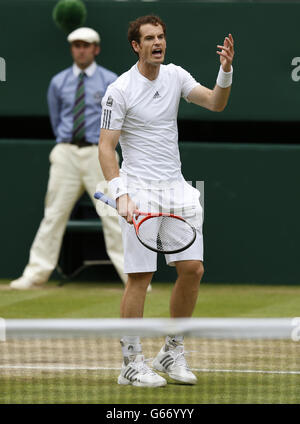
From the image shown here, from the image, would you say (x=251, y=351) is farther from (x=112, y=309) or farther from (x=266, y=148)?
(x=266, y=148)

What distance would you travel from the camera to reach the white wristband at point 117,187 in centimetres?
557

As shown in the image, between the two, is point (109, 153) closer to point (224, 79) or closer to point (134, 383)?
point (224, 79)

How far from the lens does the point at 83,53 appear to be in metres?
9.46

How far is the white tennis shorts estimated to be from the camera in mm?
5742

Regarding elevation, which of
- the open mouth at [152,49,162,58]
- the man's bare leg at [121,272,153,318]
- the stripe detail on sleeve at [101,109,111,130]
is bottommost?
the man's bare leg at [121,272,153,318]

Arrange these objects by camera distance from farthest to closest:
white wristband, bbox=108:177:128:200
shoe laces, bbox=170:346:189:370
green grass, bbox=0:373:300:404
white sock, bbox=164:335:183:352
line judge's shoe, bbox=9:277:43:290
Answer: line judge's shoe, bbox=9:277:43:290, white sock, bbox=164:335:183:352, shoe laces, bbox=170:346:189:370, white wristband, bbox=108:177:128:200, green grass, bbox=0:373:300:404

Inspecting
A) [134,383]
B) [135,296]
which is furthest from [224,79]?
[134,383]

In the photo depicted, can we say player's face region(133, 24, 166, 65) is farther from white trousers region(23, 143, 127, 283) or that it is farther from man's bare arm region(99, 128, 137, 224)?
white trousers region(23, 143, 127, 283)

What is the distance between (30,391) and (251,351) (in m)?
1.70

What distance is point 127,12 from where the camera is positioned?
10008 mm

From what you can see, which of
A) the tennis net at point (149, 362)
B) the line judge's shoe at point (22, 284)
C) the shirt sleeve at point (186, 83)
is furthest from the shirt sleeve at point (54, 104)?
the shirt sleeve at point (186, 83)

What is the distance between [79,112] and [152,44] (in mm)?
3769

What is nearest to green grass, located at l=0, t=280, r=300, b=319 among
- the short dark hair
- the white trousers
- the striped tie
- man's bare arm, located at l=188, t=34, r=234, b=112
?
the white trousers
